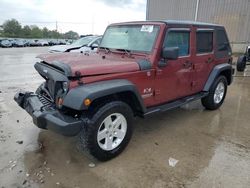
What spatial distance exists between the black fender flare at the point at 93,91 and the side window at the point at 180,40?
3.80ft

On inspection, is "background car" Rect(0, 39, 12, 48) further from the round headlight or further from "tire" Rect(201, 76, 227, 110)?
the round headlight

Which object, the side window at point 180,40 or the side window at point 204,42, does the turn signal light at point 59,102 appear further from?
the side window at point 204,42

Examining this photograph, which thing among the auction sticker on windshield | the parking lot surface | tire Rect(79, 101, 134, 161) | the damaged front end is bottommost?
the parking lot surface

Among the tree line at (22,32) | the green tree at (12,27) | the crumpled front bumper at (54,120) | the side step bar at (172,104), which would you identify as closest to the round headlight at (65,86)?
the crumpled front bumper at (54,120)

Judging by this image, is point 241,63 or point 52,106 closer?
point 52,106

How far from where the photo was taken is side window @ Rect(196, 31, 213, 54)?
4.69m

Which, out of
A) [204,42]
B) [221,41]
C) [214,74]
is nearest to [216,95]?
[214,74]

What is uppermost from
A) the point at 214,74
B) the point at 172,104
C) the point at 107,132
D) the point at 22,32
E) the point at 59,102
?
the point at 22,32

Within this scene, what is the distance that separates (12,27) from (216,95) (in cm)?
8144

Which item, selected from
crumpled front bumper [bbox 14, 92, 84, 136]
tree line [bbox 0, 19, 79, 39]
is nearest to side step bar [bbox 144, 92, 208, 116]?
crumpled front bumper [bbox 14, 92, 84, 136]

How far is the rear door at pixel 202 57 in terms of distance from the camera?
469cm

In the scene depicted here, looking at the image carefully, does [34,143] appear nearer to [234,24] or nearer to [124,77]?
[124,77]

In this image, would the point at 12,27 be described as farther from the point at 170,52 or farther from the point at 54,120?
the point at 54,120

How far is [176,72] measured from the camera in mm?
4191
